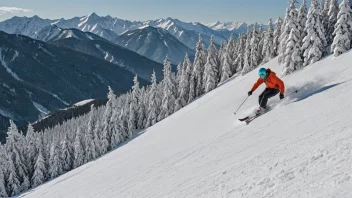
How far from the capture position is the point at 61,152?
2382 inches

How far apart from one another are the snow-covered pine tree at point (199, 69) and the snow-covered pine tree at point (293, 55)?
97.9 feet

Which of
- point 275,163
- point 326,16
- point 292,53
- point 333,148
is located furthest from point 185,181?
point 326,16

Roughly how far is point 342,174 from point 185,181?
5.72m

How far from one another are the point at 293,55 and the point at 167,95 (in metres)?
32.1

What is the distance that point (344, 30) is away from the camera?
3044 cm

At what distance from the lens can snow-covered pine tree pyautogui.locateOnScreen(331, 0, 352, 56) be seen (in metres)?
28.4

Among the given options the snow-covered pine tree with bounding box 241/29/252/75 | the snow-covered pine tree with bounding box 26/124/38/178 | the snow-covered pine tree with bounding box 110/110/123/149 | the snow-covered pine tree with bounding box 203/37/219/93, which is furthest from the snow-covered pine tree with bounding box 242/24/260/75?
the snow-covered pine tree with bounding box 26/124/38/178

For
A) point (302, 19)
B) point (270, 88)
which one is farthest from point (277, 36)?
point (270, 88)

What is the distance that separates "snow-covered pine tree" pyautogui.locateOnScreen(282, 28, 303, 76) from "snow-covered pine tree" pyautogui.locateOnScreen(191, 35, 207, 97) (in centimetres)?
2983

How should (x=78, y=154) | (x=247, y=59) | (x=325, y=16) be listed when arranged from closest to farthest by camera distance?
(x=325, y=16) < (x=247, y=59) < (x=78, y=154)

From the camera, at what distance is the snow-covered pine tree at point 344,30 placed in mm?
28438

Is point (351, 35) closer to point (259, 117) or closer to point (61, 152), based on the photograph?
point (259, 117)

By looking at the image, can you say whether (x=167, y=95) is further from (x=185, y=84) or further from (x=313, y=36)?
(x=313, y=36)

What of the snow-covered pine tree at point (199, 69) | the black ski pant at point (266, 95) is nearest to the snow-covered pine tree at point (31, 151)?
the snow-covered pine tree at point (199, 69)
